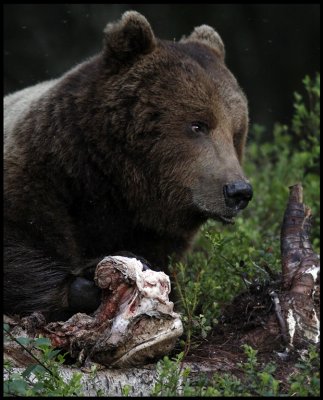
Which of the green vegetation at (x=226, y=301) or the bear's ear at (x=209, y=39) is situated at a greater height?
the bear's ear at (x=209, y=39)

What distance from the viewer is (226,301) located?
5492 millimetres

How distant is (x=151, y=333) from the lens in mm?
4398

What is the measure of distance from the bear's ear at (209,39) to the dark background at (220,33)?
19.2ft

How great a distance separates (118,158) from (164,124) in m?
0.38

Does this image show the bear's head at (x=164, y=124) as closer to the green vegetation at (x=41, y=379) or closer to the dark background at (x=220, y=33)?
the green vegetation at (x=41, y=379)

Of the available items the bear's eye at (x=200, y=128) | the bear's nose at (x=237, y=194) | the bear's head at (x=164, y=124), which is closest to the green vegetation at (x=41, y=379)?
the bear's nose at (x=237, y=194)

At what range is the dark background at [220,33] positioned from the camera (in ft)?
41.0

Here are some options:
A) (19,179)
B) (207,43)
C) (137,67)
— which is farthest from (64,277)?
(207,43)

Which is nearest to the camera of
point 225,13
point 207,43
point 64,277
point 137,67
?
point 64,277

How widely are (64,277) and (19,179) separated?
764 millimetres

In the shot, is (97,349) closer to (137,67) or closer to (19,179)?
(19,179)

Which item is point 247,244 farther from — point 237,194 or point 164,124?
point 164,124

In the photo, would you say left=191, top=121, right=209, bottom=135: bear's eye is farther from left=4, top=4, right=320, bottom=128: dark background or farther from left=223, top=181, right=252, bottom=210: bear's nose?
left=4, top=4, right=320, bottom=128: dark background

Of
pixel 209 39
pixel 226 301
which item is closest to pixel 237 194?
pixel 226 301
